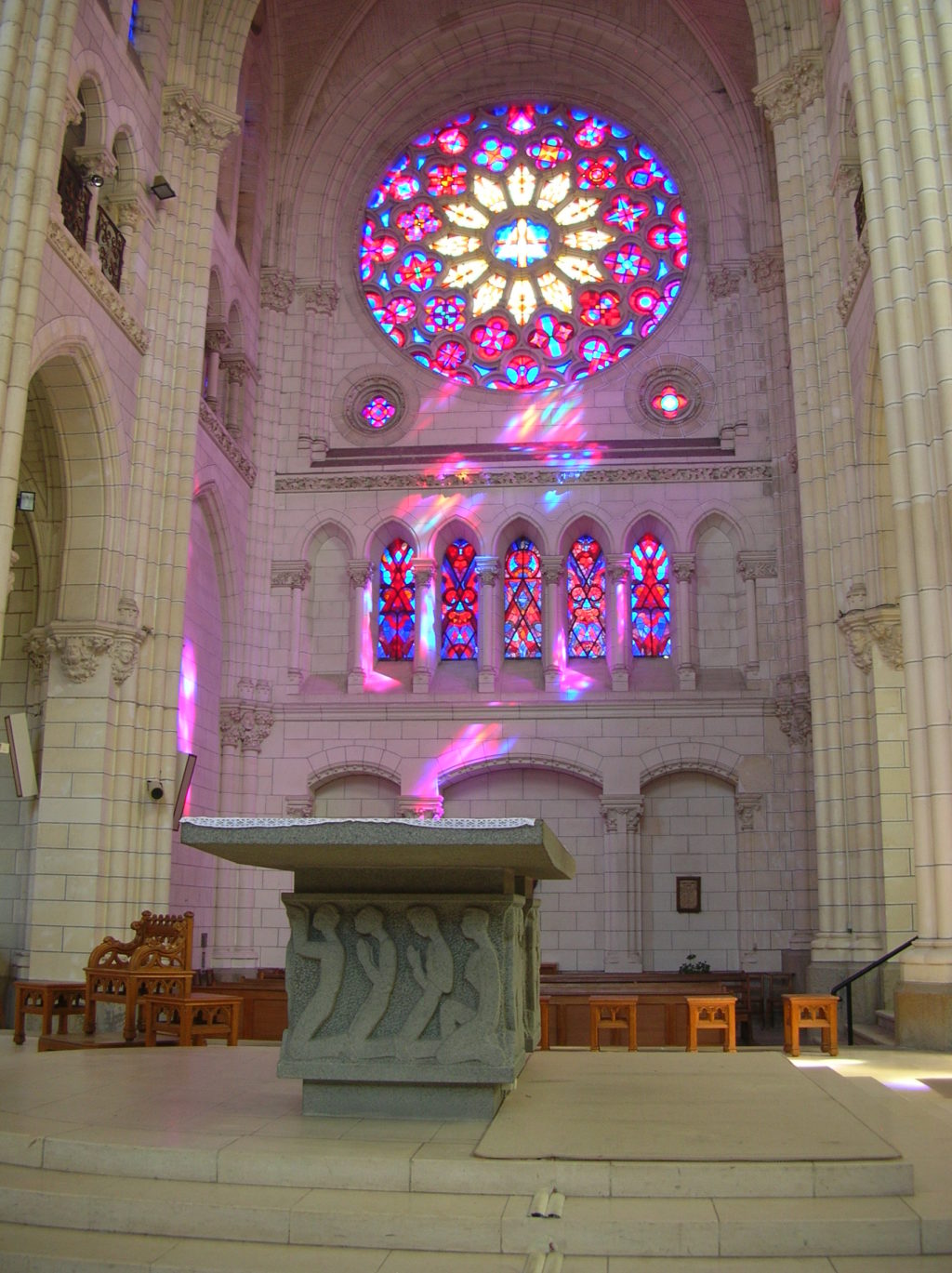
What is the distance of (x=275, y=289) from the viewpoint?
65.5 feet

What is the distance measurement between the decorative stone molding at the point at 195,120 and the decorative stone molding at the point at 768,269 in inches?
318

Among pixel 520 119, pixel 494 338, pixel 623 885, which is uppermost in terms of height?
pixel 520 119

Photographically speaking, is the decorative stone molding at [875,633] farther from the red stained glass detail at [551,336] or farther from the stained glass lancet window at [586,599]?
the red stained glass detail at [551,336]

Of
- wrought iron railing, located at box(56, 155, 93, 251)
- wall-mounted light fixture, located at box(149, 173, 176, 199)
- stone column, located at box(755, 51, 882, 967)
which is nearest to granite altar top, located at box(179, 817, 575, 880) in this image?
stone column, located at box(755, 51, 882, 967)

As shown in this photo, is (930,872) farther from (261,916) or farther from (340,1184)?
(261,916)

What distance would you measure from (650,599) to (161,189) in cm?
891

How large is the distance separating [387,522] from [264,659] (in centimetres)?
277

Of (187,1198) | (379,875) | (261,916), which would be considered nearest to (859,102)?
(379,875)

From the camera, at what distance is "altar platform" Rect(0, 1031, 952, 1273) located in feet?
14.4

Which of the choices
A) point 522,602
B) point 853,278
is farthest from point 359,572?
point 853,278

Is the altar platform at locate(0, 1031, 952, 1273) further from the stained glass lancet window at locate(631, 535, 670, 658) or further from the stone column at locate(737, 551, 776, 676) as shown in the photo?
the stained glass lancet window at locate(631, 535, 670, 658)

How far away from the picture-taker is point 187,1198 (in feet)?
15.5

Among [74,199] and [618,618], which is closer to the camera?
[74,199]

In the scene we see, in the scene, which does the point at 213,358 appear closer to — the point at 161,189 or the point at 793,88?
the point at 161,189
